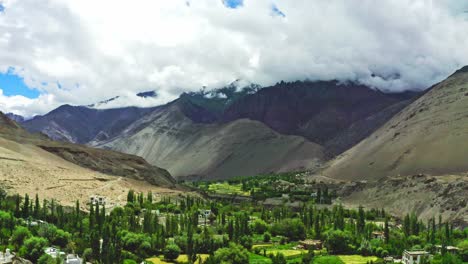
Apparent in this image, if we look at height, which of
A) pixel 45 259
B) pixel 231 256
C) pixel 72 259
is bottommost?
pixel 231 256

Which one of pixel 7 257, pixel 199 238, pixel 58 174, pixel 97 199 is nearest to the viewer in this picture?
pixel 7 257

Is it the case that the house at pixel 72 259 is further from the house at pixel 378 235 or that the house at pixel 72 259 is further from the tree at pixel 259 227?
the house at pixel 378 235

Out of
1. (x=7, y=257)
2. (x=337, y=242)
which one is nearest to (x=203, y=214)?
(x=337, y=242)

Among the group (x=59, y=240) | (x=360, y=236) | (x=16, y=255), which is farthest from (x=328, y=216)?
(x=16, y=255)

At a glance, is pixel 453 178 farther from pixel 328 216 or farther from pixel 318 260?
pixel 318 260

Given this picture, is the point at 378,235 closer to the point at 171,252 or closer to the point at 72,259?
the point at 171,252

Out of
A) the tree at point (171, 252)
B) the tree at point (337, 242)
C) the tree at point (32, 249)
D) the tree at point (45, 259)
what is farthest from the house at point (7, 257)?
the tree at point (337, 242)
